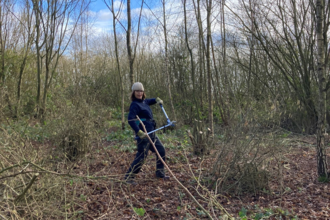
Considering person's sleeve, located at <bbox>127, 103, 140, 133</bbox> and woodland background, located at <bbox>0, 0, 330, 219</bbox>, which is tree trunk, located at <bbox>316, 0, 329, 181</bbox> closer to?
woodland background, located at <bbox>0, 0, 330, 219</bbox>

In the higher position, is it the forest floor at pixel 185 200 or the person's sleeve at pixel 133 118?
the person's sleeve at pixel 133 118

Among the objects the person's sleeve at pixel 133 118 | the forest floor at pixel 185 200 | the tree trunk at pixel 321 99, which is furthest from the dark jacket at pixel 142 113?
the tree trunk at pixel 321 99

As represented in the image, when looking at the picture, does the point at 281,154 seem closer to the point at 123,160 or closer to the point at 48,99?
the point at 123,160

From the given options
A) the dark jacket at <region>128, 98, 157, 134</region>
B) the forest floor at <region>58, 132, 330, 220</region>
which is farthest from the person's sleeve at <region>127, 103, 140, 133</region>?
the forest floor at <region>58, 132, 330, 220</region>

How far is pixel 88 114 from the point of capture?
5.56 m

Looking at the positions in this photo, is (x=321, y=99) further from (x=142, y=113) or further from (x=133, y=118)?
(x=133, y=118)

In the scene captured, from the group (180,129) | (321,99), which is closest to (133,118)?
(321,99)

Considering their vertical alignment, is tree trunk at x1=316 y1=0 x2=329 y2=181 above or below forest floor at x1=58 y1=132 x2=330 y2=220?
above

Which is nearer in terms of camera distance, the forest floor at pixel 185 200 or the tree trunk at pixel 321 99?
the forest floor at pixel 185 200

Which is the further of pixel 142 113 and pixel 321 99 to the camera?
pixel 142 113

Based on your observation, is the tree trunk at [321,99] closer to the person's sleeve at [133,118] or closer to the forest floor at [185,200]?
the forest floor at [185,200]

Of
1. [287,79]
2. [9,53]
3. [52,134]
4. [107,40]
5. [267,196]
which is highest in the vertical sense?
[107,40]

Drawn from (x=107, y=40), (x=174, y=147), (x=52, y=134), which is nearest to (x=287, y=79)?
(x=174, y=147)

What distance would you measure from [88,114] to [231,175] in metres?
3.06
